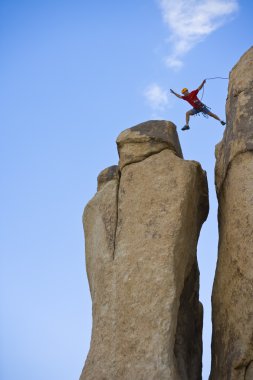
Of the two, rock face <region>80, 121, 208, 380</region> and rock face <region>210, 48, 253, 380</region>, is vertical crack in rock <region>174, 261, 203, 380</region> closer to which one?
rock face <region>80, 121, 208, 380</region>

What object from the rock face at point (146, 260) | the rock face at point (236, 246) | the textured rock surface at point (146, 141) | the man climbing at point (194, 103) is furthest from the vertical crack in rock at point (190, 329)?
the man climbing at point (194, 103)

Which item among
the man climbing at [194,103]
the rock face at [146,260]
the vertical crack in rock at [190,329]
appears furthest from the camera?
the man climbing at [194,103]

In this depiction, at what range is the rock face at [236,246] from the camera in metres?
9.23

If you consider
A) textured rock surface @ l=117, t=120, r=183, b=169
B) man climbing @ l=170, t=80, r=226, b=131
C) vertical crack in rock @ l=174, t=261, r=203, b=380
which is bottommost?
vertical crack in rock @ l=174, t=261, r=203, b=380

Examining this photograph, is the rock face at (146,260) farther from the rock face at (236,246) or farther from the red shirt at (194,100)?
the red shirt at (194,100)

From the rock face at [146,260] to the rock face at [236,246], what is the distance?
1.89ft

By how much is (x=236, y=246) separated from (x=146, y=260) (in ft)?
5.13

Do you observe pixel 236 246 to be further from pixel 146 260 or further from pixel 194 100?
pixel 194 100

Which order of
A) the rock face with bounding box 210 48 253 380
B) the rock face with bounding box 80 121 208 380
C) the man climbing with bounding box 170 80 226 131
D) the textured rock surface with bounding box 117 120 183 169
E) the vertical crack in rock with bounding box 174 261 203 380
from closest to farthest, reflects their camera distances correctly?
the rock face with bounding box 80 121 208 380, the rock face with bounding box 210 48 253 380, the vertical crack in rock with bounding box 174 261 203 380, the textured rock surface with bounding box 117 120 183 169, the man climbing with bounding box 170 80 226 131

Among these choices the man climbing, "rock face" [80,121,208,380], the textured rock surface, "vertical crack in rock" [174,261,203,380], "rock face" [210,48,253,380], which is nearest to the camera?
"rock face" [80,121,208,380]

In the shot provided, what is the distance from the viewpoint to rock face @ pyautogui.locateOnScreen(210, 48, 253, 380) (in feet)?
30.3

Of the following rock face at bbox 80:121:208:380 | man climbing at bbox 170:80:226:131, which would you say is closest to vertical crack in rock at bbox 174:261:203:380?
rock face at bbox 80:121:208:380

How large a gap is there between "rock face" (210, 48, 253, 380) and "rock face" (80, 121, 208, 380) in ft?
1.89

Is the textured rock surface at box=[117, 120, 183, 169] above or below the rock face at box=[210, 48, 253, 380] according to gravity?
above
